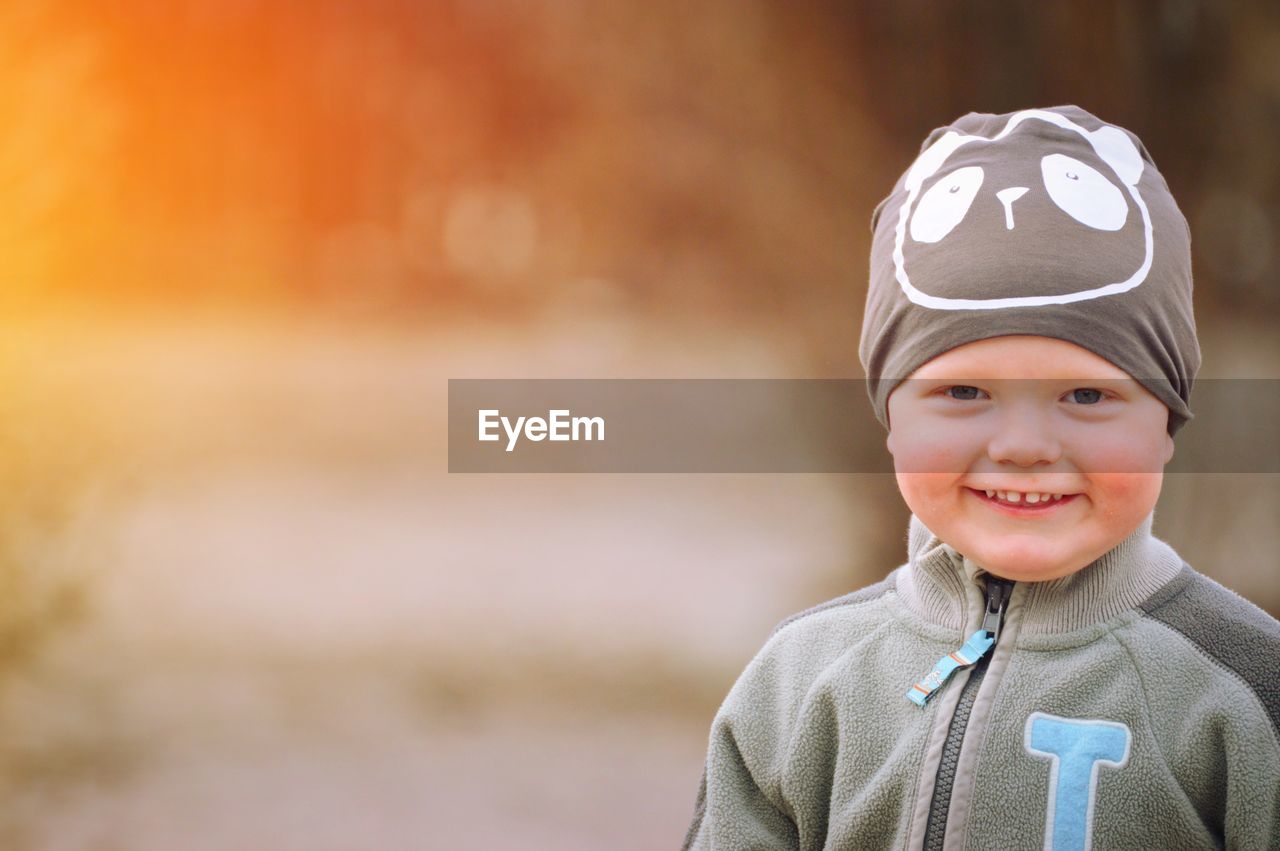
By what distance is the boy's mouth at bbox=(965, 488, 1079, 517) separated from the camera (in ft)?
3.45

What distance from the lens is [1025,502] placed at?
1.06 meters

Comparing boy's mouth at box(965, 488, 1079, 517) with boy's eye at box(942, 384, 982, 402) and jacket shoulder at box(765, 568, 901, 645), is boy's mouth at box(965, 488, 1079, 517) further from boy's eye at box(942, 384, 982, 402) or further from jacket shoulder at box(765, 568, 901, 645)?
jacket shoulder at box(765, 568, 901, 645)

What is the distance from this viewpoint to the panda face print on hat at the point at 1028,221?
102 cm

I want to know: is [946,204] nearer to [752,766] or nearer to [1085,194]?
[1085,194]

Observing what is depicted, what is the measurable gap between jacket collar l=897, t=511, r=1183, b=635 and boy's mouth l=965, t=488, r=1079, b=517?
6cm

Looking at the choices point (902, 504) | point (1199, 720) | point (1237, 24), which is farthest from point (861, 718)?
point (1237, 24)

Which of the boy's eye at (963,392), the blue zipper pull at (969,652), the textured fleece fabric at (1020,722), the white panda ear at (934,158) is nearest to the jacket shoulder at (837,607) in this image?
the textured fleece fabric at (1020,722)

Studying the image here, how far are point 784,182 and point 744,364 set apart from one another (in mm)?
253

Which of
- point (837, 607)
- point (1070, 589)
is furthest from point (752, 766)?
point (1070, 589)
